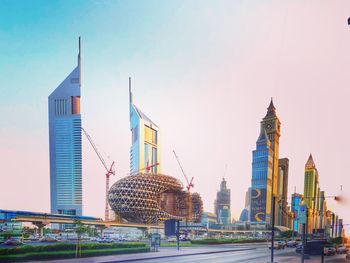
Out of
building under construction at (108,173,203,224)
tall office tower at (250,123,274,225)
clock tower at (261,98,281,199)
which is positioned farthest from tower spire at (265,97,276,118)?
building under construction at (108,173,203,224)

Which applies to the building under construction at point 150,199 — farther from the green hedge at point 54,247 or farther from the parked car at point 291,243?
the green hedge at point 54,247

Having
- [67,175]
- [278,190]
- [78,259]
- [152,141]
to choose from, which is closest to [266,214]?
[278,190]

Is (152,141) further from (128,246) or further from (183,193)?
(183,193)

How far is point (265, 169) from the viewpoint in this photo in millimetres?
18188

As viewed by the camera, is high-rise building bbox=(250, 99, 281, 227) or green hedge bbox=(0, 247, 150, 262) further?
high-rise building bbox=(250, 99, 281, 227)

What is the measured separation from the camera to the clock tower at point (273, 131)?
1599cm


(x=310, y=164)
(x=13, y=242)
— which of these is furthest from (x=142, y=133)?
(x=310, y=164)

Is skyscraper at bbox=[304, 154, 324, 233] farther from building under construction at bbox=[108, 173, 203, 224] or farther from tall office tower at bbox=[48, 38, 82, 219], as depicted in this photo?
building under construction at bbox=[108, 173, 203, 224]

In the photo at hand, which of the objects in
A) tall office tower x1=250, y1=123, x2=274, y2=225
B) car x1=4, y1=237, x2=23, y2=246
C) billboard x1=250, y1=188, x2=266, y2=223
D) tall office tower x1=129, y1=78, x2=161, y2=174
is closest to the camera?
car x1=4, y1=237, x2=23, y2=246

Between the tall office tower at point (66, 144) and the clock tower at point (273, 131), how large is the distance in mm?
10551

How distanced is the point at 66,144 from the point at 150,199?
31494 millimetres

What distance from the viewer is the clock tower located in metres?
16.0

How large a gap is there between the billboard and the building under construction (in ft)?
76.5

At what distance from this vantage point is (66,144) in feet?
Answer: 85.4
